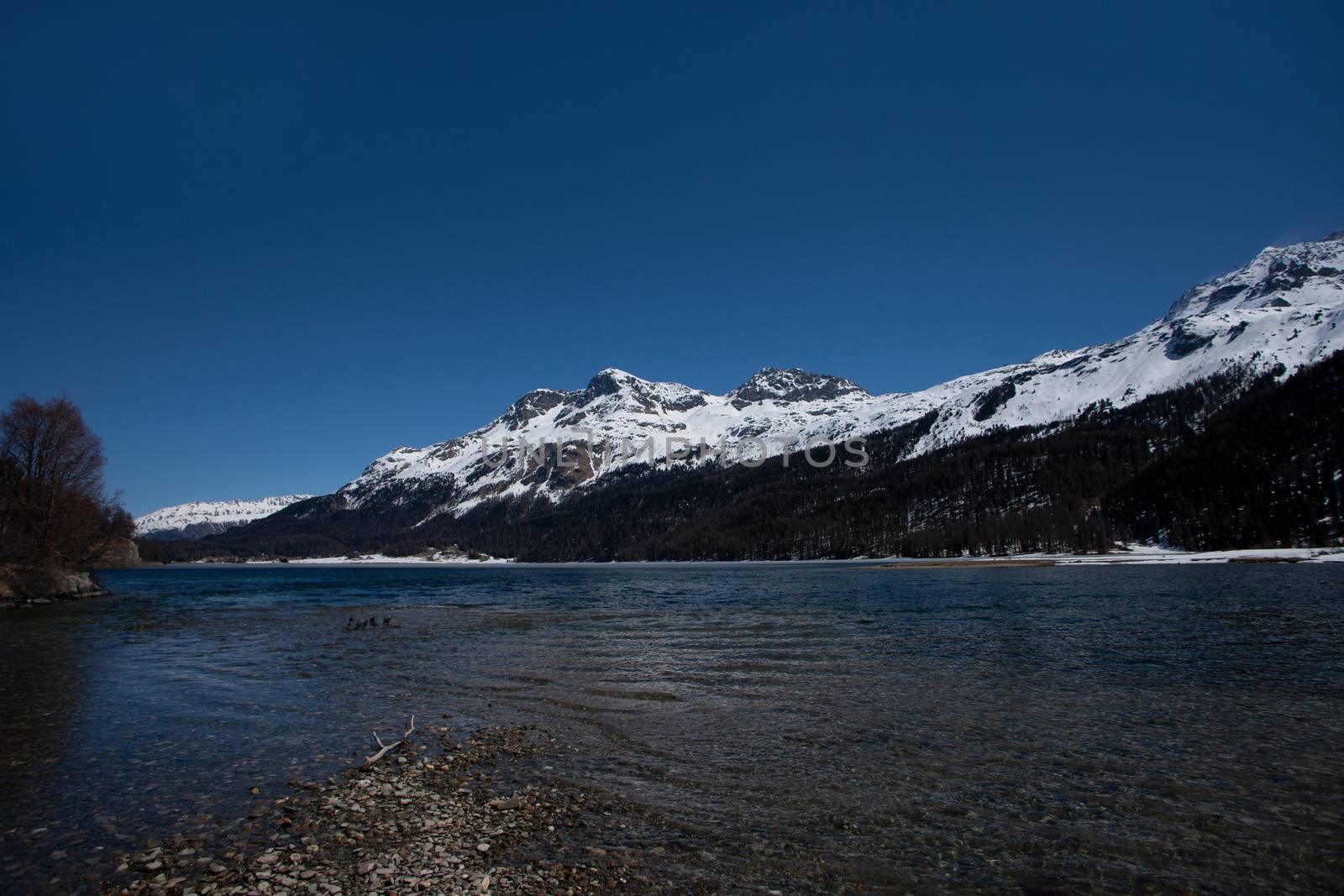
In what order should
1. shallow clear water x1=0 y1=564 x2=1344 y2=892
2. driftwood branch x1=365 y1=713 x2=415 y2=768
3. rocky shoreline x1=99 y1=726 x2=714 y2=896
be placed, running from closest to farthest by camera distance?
1. rocky shoreline x1=99 y1=726 x2=714 y2=896
2. shallow clear water x1=0 y1=564 x2=1344 y2=892
3. driftwood branch x1=365 y1=713 x2=415 y2=768

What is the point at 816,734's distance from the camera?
19109mm

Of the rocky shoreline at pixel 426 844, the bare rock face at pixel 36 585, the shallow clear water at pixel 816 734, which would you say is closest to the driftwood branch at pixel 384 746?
the rocky shoreline at pixel 426 844

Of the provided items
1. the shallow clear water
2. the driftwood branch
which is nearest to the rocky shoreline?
the driftwood branch

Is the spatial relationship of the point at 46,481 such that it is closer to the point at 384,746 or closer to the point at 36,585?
the point at 36,585

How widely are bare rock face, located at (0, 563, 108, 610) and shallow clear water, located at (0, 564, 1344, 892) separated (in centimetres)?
2596

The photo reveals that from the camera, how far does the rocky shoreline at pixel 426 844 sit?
404 inches

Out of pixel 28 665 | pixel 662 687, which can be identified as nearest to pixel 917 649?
pixel 662 687

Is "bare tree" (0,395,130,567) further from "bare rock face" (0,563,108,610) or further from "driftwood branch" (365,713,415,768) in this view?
"driftwood branch" (365,713,415,768)

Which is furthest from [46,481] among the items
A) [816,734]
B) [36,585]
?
[816,734]

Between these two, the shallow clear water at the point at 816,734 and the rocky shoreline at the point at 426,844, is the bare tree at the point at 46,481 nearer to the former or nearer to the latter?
the shallow clear water at the point at 816,734

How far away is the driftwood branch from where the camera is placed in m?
16.4

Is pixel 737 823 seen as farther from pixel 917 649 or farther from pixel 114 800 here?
pixel 917 649

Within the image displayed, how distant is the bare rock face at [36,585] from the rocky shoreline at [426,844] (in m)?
72.0

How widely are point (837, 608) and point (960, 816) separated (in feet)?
159
